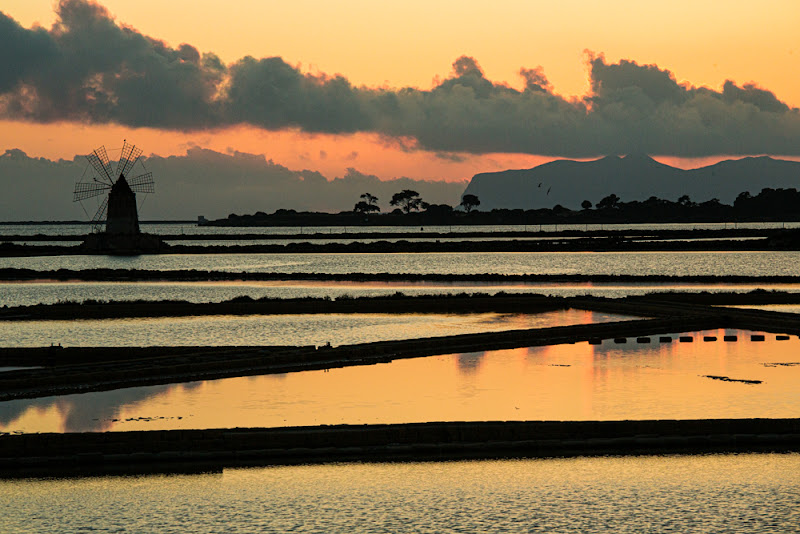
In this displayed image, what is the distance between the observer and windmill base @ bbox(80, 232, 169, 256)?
111375mm

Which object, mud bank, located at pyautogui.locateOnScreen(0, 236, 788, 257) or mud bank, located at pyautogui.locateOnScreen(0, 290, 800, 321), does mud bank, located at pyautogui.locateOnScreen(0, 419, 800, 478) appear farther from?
mud bank, located at pyautogui.locateOnScreen(0, 236, 788, 257)

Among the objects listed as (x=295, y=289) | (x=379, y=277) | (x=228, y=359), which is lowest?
(x=295, y=289)

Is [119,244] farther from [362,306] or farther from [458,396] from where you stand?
[458,396]

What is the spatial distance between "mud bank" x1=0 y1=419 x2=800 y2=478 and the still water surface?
1.35 feet

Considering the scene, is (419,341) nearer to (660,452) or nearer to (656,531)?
(660,452)

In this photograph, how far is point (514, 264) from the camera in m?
86.8

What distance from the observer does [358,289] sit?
5419 centimetres

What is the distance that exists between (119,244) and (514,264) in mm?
50060

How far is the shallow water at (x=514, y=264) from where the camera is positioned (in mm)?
73938

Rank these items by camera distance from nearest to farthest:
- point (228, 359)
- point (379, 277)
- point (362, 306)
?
point (228, 359) → point (362, 306) → point (379, 277)

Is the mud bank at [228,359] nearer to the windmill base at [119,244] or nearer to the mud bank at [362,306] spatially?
the mud bank at [362,306]

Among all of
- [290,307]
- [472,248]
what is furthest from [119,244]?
[290,307]

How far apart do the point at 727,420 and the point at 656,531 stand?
4595mm

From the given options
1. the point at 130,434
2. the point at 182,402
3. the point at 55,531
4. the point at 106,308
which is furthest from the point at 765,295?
the point at 55,531
